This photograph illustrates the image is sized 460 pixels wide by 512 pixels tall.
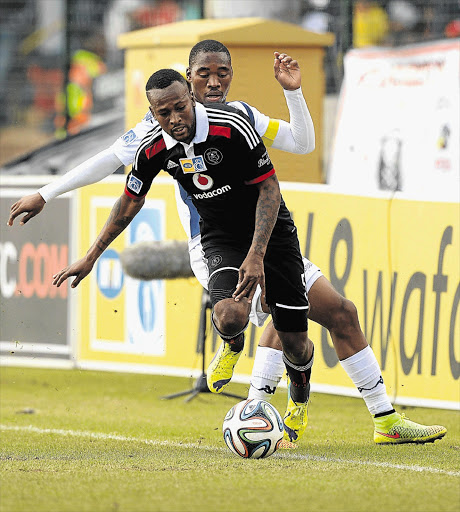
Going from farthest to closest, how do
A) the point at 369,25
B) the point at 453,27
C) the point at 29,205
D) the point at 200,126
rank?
the point at 369,25, the point at 453,27, the point at 29,205, the point at 200,126

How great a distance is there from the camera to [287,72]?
6578mm

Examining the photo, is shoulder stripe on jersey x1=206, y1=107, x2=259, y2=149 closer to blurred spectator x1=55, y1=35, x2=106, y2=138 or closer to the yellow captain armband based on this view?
the yellow captain armband

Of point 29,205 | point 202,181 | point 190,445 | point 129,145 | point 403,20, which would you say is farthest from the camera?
point 403,20

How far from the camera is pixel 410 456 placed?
6551 millimetres

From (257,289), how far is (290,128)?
0.93 meters

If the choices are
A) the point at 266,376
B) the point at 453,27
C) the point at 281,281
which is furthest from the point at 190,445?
the point at 453,27

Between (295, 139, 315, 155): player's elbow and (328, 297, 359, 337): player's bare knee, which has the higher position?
(295, 139, 315, 155): player's elbow

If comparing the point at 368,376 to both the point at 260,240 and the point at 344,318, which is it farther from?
the point at 260,240

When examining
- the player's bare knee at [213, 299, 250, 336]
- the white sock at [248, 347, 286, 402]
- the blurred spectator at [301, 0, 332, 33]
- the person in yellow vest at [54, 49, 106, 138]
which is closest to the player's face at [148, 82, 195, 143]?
the player's bare knee at [213, 299, 250, 336]

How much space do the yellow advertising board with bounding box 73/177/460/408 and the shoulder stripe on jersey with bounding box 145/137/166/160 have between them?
2742 mm

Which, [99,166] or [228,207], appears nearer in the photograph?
[228,207]

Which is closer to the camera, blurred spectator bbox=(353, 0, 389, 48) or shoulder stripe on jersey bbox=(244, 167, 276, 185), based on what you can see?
shoulder stripe on jersey bbox=(244, 167, 276, 185)

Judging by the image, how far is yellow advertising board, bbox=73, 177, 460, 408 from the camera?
8.26 metres

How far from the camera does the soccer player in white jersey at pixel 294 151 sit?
662 centimetres
